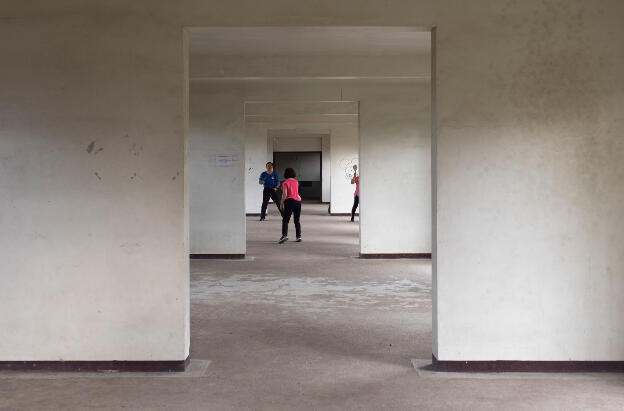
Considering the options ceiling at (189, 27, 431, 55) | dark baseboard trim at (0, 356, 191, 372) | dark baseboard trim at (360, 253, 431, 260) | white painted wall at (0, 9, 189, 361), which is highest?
ceiling at (189, 27, 431, 55)

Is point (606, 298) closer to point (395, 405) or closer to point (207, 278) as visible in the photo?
point (395, 405)

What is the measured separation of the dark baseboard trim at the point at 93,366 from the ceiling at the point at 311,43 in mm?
3928

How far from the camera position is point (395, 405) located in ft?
12.7

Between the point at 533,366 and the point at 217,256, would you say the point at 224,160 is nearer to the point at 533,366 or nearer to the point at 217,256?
the point at 217,256

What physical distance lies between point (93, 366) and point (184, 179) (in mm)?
1457

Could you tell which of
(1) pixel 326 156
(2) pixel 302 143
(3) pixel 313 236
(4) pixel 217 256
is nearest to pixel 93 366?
(4) pixel 217 256

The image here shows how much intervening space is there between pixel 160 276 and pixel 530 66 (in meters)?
2.97

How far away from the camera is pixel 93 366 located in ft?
14.8

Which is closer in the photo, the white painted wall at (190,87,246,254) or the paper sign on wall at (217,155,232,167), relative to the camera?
the white painted wall at (190,87,246,254)

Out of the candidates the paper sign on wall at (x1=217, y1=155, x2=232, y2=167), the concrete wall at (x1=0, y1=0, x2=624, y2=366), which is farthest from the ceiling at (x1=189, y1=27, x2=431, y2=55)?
the concrete wall at (x1=0, y1=0, x2=624, y2=366)

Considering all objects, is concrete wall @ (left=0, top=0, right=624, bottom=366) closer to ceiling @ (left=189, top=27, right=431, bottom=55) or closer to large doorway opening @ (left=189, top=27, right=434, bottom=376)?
large doorway opening @ (left=189, top=27, right=434, bottom=376)

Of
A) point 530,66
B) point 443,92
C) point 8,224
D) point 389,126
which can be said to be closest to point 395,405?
point 443,92

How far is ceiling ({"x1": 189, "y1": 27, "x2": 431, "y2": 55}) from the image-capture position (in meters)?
7.45

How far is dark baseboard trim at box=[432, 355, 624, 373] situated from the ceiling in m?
3.94
